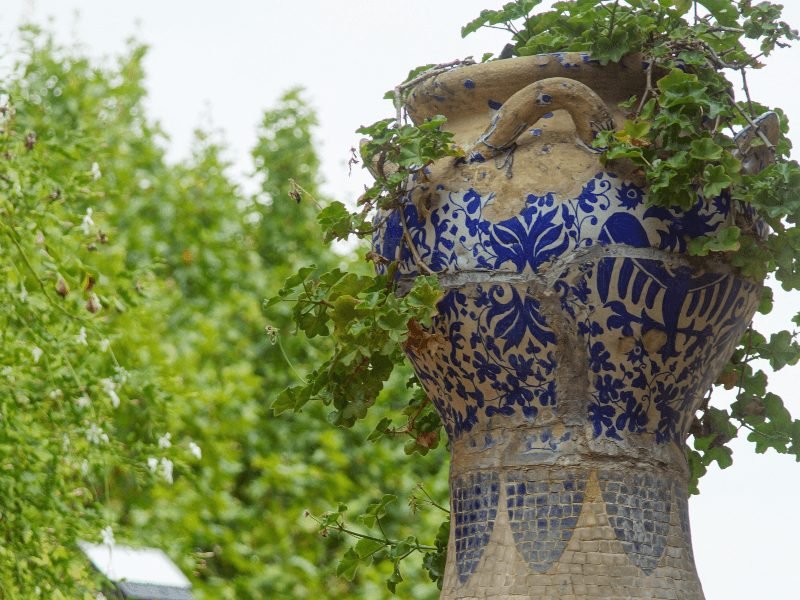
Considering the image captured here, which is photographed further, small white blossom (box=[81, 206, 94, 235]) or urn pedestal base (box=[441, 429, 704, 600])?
small white blossom (box=[81, 206, 94, 235])

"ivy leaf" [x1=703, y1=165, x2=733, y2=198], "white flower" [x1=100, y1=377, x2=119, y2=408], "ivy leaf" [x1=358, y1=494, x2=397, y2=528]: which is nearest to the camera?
"ivy leaf" [x1=703, y1=165, x2=733, y2=198]

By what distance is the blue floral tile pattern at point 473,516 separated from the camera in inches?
135

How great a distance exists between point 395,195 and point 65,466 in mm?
2629

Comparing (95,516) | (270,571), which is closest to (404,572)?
(270,571)

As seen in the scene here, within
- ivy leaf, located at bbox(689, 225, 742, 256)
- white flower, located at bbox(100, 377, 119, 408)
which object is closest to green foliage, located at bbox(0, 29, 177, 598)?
white flower, located at bbox(100, 377, 119, 408)

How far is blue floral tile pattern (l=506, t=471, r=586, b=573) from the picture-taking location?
332 centimetres

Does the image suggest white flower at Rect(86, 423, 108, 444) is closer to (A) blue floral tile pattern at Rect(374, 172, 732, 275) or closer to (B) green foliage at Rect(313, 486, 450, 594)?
(B) green foliage at Rect(313, 486, 450, 594)

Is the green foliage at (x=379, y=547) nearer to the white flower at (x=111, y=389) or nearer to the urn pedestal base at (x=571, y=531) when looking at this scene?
the urn pedestal base at (x=571, y=531)

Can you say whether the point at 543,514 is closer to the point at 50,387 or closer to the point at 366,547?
the point at 366,547

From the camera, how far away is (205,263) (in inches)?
462

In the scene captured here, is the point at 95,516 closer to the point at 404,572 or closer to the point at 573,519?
the point at 573,519

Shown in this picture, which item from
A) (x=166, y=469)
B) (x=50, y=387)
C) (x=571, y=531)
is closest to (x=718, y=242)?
(x=571, y=531)

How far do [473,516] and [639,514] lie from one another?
0.39 meters

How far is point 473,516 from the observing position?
3473 mm
